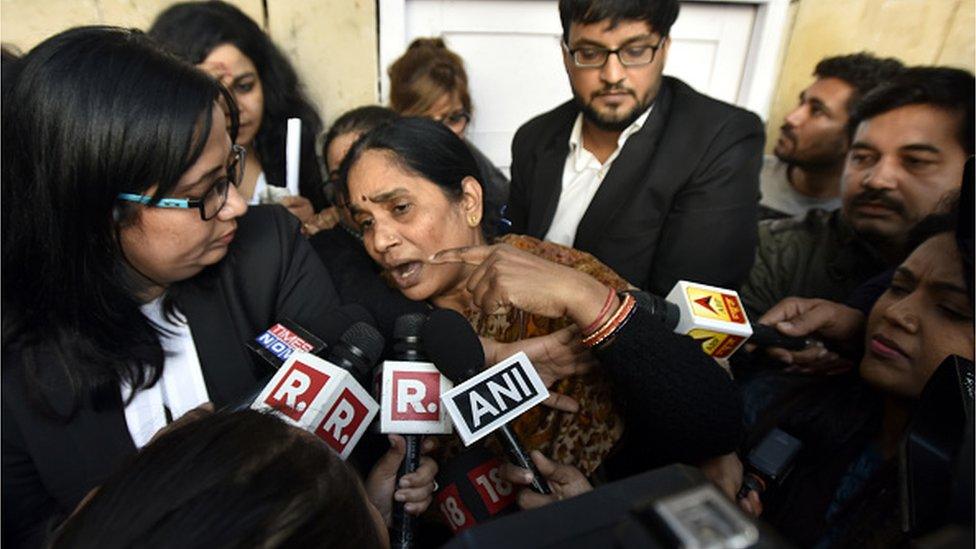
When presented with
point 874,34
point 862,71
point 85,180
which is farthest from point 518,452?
point 874,34

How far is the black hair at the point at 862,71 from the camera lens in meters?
2.32

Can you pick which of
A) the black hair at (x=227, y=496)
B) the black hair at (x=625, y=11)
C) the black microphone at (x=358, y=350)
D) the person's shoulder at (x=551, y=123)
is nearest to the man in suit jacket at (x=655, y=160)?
the black hair at (x=625, y=11)

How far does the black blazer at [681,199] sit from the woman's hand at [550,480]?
35.3 inches

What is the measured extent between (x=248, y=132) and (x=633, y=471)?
1883mm

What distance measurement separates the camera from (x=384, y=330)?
125 cm

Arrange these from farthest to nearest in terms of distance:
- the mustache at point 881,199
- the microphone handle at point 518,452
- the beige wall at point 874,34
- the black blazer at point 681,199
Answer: the beige wall at point 874,34
the mustache at point 881,199
the black blazer at point 681,199
the microphone handle at point 518,452

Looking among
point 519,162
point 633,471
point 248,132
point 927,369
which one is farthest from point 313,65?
point 927,369

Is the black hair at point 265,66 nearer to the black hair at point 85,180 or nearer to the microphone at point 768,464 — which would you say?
the black hair at point 85,180

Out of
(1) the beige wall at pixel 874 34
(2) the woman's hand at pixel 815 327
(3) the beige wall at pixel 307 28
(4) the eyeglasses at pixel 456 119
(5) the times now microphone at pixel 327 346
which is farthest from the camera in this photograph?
(1) the beige wall at pixel 874 34

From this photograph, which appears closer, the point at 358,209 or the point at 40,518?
the point at 40,518

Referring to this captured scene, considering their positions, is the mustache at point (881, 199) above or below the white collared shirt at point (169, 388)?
above

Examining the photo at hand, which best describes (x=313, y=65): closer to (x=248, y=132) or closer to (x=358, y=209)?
(x=248, y=132)

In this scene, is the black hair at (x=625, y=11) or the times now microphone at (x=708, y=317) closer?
the times now microphone at (x=708, y=317)

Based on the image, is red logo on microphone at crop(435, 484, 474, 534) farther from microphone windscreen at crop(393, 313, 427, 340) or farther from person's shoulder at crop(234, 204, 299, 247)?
person's shoulder at crop(234, 204, 299, 247)
